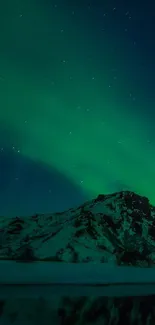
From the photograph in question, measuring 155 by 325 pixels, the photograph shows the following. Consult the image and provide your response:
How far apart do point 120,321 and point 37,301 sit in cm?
79

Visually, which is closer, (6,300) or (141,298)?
(6,300)

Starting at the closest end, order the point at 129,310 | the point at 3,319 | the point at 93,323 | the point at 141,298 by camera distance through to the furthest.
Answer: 1. the point at 3,319
2. the point at 93,323
3. the point at 129,310
4. the point at 141,298

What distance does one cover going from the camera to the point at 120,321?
3258mm

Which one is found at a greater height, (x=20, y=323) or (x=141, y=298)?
(x=141, y=298)

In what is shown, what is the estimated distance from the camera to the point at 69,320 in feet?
10.0

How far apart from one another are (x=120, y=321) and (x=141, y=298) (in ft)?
1.44

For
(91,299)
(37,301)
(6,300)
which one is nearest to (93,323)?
(91,299)

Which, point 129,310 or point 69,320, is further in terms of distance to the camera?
point 129,310

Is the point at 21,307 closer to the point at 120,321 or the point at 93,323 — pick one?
Answer: the point at 93,323

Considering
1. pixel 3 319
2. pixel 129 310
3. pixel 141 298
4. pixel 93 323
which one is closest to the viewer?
pixel 3 319

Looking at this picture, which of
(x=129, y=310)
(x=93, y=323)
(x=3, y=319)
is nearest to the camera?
(x=3, y=319)

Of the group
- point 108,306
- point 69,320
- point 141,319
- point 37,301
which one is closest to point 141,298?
point 141,319

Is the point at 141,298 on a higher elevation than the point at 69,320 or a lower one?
higher

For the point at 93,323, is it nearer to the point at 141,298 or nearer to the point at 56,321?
the point at 56,321
